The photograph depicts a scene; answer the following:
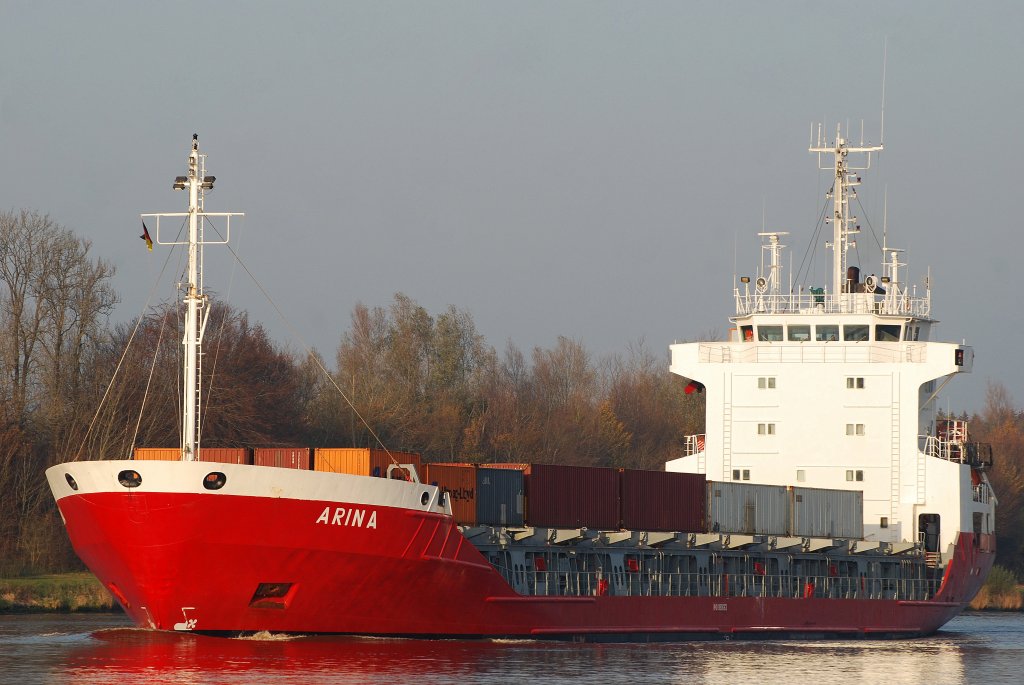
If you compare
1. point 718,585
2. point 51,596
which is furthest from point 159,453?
point 51,596

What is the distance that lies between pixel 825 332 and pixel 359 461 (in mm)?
17467

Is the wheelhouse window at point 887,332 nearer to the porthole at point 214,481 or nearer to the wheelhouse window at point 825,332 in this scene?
the wheelhouse window at point 825,332

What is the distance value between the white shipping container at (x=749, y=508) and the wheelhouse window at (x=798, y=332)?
215 inches

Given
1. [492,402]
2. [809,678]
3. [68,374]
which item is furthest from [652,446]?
[809,678]

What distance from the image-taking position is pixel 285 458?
31.2 m

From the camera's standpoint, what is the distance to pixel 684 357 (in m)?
44.2

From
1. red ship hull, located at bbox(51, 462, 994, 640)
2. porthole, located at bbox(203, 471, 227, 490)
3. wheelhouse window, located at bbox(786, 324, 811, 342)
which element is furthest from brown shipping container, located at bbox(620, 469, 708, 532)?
porthole, located at bbox(203, 471, 227, 490)

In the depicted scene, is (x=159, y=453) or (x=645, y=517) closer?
(x=159, y=453)

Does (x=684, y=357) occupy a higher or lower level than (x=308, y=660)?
higher

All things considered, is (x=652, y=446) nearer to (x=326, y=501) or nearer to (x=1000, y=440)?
(x=1000, y=440)

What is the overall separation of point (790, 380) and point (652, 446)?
42026 millimetres

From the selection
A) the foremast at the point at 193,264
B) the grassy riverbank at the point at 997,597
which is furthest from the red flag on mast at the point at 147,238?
the grassy riverbank at the point at 997,597

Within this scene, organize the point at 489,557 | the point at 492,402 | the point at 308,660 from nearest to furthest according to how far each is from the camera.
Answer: the point at 308,660 → the point at 489,557 → the point at 492,402

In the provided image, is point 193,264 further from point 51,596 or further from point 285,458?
point 51,596
